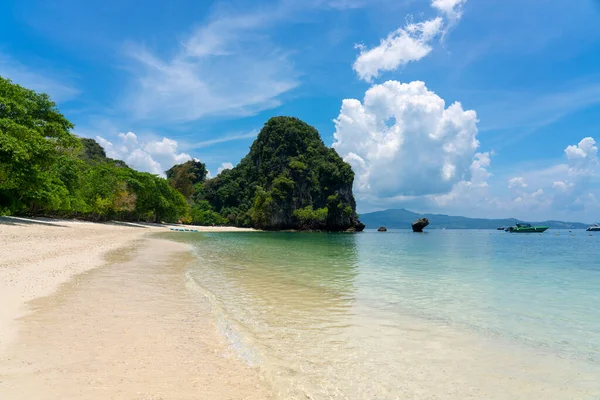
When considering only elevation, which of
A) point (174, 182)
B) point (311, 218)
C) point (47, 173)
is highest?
point (174, 182)

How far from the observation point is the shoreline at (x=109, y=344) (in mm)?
3986

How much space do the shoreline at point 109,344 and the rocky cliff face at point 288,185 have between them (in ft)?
292

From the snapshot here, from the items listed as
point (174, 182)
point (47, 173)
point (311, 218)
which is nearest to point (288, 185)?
point (311, 218)

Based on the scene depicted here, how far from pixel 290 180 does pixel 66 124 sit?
6912 cm

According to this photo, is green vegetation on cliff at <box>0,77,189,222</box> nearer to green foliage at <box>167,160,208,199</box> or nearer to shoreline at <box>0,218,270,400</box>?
shoreline at <box>0,218,270,400</box>

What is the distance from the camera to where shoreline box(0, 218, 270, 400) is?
3986 mm

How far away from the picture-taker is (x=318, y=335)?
6.70 metres

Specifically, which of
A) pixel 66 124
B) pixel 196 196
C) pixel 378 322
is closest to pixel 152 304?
pixel 378 322

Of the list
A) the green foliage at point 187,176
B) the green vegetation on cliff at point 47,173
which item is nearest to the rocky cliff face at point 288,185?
the green foliage at point 187,176

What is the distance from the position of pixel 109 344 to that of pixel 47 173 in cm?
3890

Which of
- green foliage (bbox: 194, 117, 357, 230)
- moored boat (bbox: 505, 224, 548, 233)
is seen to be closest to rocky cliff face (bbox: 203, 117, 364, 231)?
green foliage (bbox: 194, 117, 357, 230)

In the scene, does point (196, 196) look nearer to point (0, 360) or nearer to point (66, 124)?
point (66, 124)

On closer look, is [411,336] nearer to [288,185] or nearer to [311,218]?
[288,185]

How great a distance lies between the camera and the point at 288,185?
10038 centimetres
